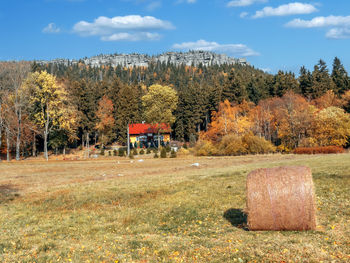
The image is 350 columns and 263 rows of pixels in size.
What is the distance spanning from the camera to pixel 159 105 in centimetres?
8344

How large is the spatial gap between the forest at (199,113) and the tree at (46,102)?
0.62ft

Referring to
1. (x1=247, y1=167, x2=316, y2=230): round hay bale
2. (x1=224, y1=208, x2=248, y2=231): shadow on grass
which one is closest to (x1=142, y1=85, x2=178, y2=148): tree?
(x1=224, y1=208, x2=248, y2=231): shadow on grass

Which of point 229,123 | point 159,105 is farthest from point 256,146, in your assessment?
point 159,105

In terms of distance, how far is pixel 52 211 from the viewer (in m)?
18.0

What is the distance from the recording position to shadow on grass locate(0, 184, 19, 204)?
21.6 meters

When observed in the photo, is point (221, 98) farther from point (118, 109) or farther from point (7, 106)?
point (7, 106)

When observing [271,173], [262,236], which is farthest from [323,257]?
[271,173]

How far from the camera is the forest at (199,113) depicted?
60719 millimetres

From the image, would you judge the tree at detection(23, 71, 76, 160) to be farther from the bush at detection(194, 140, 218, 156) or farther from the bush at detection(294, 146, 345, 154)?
the bush at detection(294, 146, 345, 154)

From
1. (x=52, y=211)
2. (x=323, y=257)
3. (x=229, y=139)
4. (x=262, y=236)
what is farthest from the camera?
(x=229, y=139)

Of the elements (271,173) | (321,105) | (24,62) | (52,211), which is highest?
(24,62)

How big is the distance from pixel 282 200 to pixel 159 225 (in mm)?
5624

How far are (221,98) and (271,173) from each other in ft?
247

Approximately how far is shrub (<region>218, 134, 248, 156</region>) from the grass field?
3249cm
